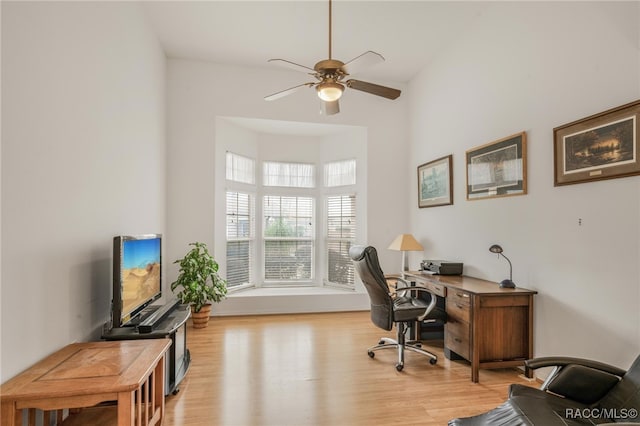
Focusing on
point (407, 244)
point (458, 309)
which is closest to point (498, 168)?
point (458, 309)

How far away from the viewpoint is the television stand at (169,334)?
224 cm

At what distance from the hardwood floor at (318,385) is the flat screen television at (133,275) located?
75cm

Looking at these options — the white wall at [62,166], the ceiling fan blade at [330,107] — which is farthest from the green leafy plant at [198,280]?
the ceiling fan blade at [330,107]

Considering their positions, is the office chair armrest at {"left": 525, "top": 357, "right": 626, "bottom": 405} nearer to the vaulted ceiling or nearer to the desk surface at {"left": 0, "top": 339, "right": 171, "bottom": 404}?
the desk surface at {"left": 0, "top": 339, "right": 171, "bottom": 404}

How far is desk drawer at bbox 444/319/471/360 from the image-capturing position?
114 inches

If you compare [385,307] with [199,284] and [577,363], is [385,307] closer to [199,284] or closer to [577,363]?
[577,363]

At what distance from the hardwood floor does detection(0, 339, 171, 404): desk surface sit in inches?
26.6

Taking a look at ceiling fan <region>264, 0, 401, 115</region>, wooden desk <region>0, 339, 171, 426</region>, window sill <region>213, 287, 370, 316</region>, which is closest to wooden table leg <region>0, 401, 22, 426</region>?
wooden desk <region>0, 339, 171, 426</region>

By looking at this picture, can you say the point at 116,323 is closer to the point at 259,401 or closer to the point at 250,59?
the point at 259,401

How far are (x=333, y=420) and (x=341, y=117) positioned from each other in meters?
4.03

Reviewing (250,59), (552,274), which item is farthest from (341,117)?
(552,274)

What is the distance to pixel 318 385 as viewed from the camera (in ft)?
8.75

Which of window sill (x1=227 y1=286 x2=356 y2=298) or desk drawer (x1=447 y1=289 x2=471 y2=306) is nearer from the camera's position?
desk drawer (x1=447 y1=289 x2=471 y2=306)

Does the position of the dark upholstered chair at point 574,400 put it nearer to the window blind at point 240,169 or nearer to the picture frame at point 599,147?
the picture frame at point 599,147
